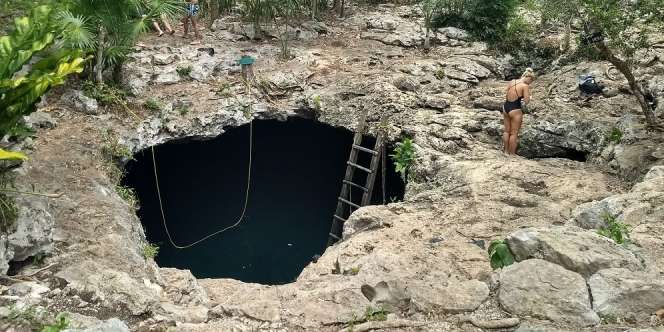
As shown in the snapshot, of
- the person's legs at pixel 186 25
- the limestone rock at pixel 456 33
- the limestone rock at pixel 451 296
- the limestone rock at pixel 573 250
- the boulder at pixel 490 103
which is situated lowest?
A: the limestone rock at pixel 451 296

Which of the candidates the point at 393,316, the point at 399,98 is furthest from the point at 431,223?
the point at 399,98

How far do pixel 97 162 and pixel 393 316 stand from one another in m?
4.89

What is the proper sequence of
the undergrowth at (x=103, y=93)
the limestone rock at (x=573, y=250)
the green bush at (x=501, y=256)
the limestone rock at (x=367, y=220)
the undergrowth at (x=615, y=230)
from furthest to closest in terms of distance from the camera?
the undergrowth at (x=103, y=93)
the limestone rock at (x=367, y=220)
the undergrowth at (x=615, y=230)
the green bush at (x=501, y=256)
the limestone rock at (x=573, y=250)

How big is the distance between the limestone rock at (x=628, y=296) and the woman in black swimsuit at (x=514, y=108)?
450cm

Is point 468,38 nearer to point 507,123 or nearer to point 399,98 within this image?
point 399,98

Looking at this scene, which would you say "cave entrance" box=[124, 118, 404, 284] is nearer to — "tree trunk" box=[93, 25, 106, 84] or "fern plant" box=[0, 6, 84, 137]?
"tree trunk" box=[93, 25, 106, 84]

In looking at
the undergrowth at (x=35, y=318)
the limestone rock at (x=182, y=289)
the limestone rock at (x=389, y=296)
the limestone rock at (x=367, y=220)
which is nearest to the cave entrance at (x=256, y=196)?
the limestone rock at (x=367, y=220)

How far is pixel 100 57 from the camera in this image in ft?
28.2

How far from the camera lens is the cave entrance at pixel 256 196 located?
10789mm

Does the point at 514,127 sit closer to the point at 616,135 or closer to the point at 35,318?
the point at 616,135

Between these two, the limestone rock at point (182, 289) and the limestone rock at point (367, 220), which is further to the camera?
the limestone rock at point (367, 220)

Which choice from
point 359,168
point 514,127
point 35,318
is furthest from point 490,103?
point 35,318

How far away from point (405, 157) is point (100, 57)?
486cm

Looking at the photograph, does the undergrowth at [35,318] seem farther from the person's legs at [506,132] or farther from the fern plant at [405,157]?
the person's legs at [506,132]
